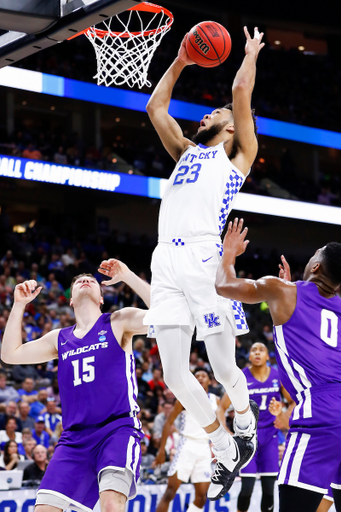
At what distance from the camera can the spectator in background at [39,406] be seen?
36.9 feet

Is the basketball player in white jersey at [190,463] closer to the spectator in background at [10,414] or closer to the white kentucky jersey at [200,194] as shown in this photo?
the spectator in background at [10,414]

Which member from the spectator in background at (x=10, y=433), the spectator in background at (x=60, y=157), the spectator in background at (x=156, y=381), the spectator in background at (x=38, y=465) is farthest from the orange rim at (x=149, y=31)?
the spectator in background at (x=60, y=157)

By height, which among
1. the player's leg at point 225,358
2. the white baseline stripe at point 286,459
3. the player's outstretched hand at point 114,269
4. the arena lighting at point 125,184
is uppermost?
the arena lighting at point 125,184

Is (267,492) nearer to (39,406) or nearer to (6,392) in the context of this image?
(39,406)

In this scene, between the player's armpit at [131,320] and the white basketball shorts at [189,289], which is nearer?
the white basketball shorts at [189,289]

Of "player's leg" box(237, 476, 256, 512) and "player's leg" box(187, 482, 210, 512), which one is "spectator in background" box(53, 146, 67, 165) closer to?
"player's leg" box(187, 482, 210, 512)

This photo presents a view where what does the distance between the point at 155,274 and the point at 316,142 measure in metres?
18.7

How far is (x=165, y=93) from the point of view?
5176mm

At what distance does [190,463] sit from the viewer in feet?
31.1

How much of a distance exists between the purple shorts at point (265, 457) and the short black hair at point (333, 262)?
540 cm

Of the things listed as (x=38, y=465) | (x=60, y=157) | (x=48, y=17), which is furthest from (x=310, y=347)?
(x=60, y=157)

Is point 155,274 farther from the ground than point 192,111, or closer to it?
closer to it

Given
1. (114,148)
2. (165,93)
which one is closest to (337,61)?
(114,148)

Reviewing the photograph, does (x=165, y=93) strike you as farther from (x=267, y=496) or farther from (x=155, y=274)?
(x=267, y=496)
